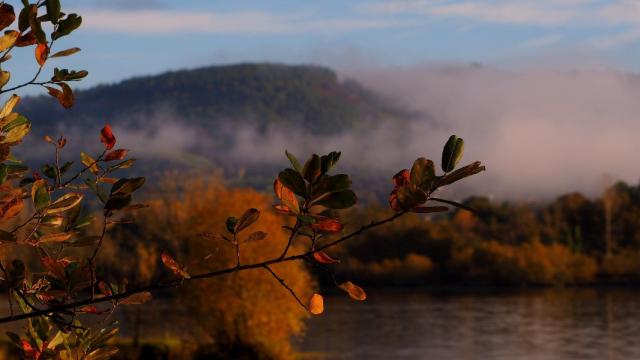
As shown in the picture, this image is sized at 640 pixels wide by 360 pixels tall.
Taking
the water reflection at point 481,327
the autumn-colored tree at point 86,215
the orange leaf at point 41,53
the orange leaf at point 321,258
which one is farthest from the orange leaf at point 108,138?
the water reflection at point 481,327

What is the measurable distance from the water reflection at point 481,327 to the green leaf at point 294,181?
2912cm

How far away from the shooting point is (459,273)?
65125mm

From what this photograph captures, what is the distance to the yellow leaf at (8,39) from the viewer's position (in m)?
1.97

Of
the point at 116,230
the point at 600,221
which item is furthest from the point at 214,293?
the point at 600,221

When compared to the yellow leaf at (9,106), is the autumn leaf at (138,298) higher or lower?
lower

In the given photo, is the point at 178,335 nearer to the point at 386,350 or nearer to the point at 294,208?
the point at 386,350

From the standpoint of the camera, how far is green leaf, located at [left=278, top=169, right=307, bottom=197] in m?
1.62

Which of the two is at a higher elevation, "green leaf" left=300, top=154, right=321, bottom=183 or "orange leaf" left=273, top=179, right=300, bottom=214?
"green leaf" left=300, top=154, right=321, bottom=183

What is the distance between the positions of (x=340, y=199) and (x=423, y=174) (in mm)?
142

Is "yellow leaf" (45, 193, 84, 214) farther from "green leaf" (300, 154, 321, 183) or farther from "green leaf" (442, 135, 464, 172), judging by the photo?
"green leaf" (442, 135, 464, 172)

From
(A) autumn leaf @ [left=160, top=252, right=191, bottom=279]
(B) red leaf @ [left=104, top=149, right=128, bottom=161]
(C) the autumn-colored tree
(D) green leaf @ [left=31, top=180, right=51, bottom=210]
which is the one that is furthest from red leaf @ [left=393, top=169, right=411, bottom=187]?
(B) red leaf @ [left=104, top=149, right=128, bottom=161]

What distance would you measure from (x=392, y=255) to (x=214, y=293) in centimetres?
4073

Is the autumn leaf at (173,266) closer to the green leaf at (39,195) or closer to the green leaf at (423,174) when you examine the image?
the green leaf at (39,195)

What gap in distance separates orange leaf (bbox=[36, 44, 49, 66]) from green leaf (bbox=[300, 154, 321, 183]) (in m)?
0.77
